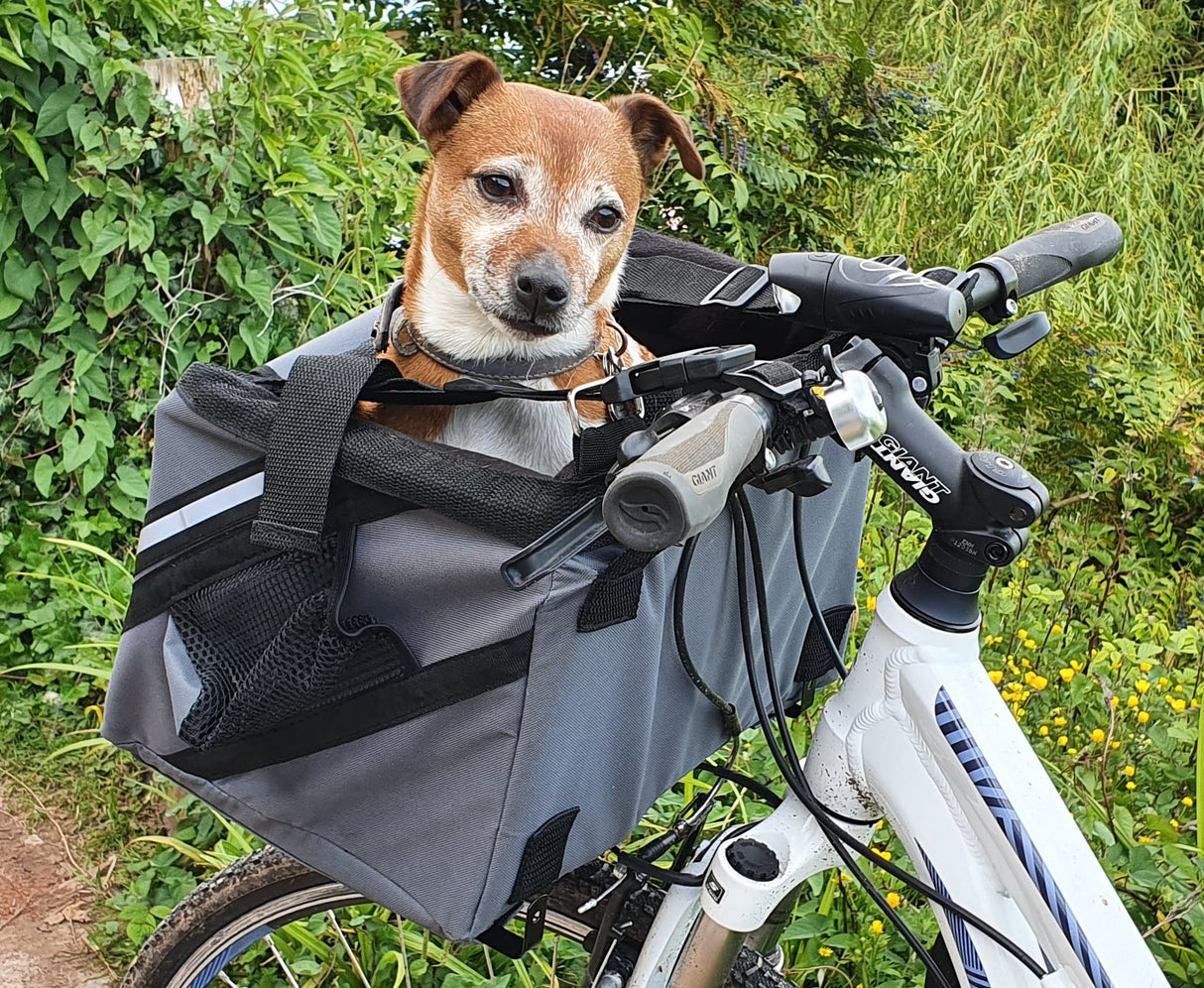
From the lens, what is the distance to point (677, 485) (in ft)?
2.24

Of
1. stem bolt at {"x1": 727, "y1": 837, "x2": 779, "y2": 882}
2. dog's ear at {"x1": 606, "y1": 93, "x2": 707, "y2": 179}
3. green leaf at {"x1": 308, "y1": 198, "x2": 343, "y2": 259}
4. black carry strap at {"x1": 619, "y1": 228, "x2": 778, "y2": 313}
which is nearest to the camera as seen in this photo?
stem bolt at {"x1": 727, "y1": 837, "x2": 779, "y2": 882}

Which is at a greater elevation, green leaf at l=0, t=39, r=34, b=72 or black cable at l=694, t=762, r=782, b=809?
green leaf at l=0, t=39, r=34, b=72

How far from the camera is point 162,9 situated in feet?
8.26

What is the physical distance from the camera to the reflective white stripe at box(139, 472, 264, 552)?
3.49 ft

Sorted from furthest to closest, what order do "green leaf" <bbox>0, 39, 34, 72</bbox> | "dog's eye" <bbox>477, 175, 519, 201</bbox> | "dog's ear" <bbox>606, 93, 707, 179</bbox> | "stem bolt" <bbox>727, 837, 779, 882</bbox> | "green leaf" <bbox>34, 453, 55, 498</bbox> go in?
"green leaf" <bbox>34, 453, 55, 498</bbox>, "green leaf" <bbox>0, 39, 34, 72</bbox>, "dog's ear" <bbox>606, 93, 707, 179</bbox>, "dog's eye" <bbox>477, 175, 519, 201</bbox>, "stem bolt" <bbox>727, 837, 779, 882</bbox>

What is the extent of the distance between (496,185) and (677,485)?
4.18 feet

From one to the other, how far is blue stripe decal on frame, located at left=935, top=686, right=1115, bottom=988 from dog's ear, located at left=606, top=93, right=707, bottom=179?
1.28 m

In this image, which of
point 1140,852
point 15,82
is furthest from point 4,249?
point 1140,852

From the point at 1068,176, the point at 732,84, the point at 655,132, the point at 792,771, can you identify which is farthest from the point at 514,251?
the point at 1068,176

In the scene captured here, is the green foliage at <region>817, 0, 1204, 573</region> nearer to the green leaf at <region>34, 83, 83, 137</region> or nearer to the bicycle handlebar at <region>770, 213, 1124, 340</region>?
the green leaf at <region>34, 83, 83, 137</region>

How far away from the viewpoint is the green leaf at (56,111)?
239 cm

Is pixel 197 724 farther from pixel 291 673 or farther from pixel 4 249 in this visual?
pixel 4 249

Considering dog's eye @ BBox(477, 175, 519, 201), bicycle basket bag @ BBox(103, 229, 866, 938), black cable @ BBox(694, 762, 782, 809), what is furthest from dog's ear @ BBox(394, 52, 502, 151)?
black cable @ BBox(694, 762, 782, 809)

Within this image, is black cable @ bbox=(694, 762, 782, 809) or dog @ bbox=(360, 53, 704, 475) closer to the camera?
black cable @ bbox=(694, 762, 782, 809)
